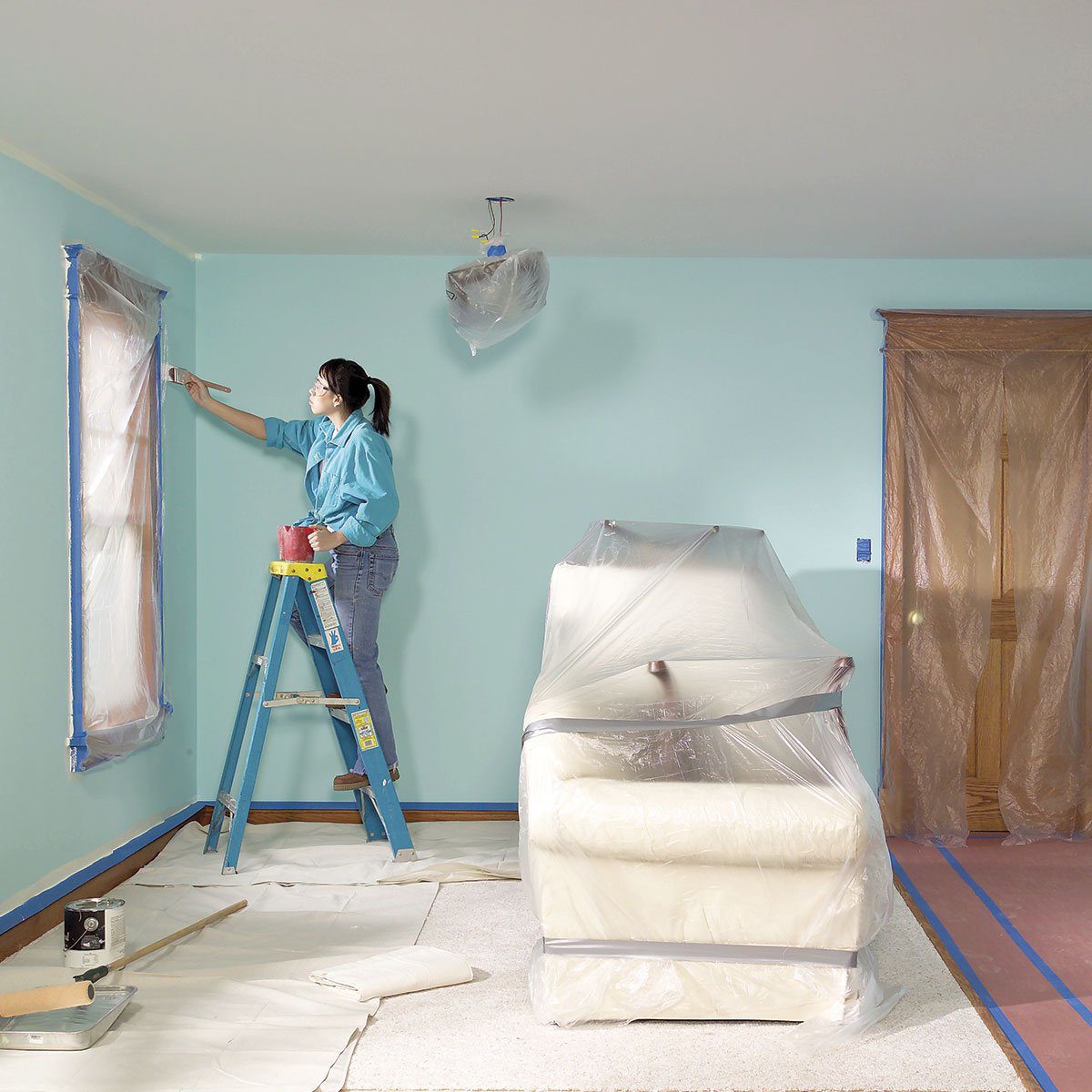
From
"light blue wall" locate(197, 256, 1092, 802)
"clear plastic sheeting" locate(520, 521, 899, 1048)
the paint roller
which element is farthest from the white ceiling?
the paint roller

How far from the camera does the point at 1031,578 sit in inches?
170

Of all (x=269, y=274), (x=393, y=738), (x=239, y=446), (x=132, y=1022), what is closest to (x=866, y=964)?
(x=132, y=1022)

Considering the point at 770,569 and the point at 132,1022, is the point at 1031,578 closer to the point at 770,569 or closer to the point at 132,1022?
the point at 770,569

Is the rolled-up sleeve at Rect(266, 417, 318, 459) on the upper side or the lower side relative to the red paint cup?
upper

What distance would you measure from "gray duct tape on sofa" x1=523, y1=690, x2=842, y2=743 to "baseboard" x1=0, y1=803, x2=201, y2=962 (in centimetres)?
159

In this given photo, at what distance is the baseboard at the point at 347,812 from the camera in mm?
4359

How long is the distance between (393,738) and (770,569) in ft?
5.44

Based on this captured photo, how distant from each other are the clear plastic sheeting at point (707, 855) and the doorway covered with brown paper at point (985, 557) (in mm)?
1759

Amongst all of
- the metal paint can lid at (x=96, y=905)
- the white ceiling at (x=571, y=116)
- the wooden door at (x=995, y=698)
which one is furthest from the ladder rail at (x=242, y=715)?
the wooden door at (x=995, y=698)

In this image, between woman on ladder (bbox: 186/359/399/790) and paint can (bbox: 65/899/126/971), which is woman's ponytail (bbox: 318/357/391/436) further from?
paint can (bbox: 65/899/126/971)

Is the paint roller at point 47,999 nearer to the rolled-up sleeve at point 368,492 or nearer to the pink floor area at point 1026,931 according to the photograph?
the rolled-up sleeve at point 368,492

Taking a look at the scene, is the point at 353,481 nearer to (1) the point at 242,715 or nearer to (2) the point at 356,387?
(2) the point at 356,387

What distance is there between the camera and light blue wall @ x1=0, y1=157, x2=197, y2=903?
3021 mm

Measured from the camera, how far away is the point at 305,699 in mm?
3738
